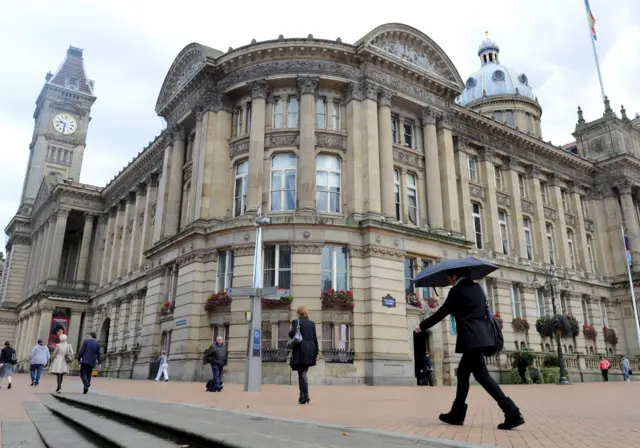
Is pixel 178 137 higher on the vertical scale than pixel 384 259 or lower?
higher

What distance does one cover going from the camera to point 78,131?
84.2 meters

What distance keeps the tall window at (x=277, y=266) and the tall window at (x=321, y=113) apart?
773cm

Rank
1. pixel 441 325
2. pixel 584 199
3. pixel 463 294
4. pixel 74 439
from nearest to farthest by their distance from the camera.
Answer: pixel 74 439, pixel 463 294, pixel 441 325, pixel 584 199

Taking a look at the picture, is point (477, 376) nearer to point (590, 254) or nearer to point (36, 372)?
point (36, 372)

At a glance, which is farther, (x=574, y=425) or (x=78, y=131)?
(x=78, y=131)

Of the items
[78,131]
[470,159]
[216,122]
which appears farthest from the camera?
[78,131]

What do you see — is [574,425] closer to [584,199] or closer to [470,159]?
[470,159]

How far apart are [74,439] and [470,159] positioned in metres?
35.8

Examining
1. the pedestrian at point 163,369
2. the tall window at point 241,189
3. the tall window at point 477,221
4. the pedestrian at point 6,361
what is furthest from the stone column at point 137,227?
the tall window at point 477,221

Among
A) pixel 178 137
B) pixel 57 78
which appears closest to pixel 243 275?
pixel 178 137

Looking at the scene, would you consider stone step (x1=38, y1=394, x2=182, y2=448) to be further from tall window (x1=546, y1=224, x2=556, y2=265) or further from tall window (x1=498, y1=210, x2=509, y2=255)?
tall window (x1=546, y1=224, x2=556, y2=265)

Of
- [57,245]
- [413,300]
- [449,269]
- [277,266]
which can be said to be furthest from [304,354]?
[57,245]

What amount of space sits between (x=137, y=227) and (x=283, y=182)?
21439mm

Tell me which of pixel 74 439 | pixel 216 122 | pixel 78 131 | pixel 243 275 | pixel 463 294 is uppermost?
pixel 78 131
